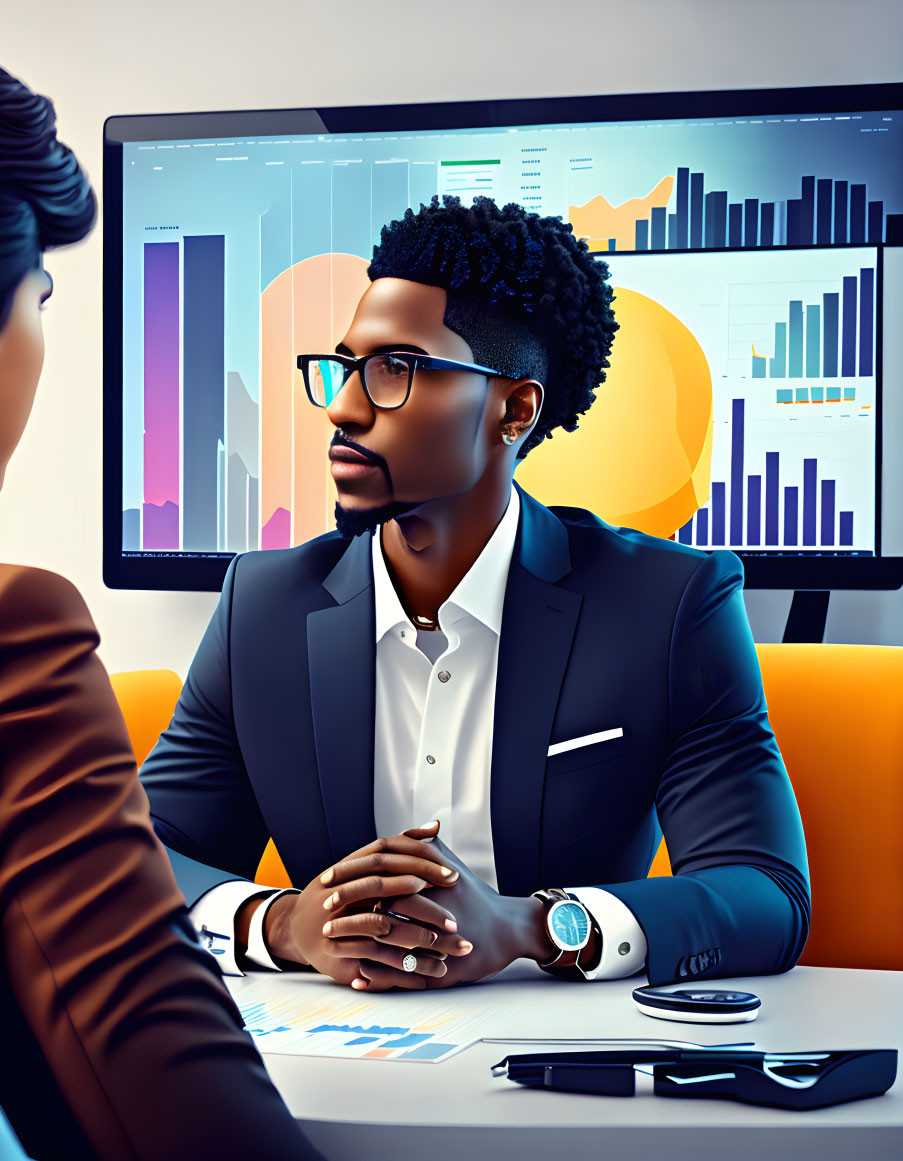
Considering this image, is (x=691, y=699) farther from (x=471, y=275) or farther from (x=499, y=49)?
(x=499, y=49)

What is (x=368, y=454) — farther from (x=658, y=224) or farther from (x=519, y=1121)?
(x=658, y=224)

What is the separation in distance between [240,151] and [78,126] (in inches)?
17.7

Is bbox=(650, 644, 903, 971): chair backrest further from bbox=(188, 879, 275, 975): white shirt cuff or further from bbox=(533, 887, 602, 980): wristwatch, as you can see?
bbox=(188, 879, 275, 975): white shirt cuff

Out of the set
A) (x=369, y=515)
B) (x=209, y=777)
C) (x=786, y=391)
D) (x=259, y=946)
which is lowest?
(x=259, y=946)

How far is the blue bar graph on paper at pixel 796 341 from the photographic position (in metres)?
2.26

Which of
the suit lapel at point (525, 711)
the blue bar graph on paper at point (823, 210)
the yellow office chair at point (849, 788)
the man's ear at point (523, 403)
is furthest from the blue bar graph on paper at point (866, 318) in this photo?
the suit lapel at point (525, 711)

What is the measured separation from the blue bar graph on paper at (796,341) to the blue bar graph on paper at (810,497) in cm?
19

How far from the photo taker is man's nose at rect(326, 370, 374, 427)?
5.01ft

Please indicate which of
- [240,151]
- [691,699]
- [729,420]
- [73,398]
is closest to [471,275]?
[691,699]

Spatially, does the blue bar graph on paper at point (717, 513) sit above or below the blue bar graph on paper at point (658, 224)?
below

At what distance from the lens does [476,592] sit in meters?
1.63

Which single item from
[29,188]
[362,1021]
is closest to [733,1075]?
[362,1021]

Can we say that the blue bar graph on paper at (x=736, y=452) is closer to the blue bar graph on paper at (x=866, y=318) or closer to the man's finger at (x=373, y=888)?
the blue bar graph on paper at (x=866, y=318)

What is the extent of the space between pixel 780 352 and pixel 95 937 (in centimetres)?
209
